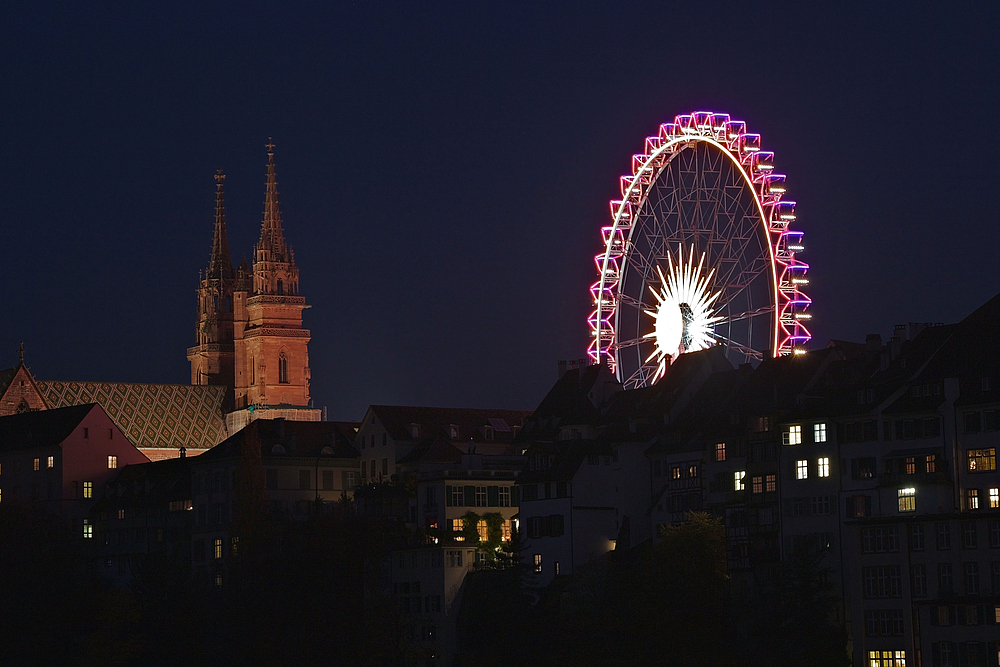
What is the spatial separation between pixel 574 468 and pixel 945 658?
26308 millimetres

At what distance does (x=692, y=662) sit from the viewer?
9525 cm

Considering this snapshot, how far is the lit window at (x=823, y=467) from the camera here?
331 feet

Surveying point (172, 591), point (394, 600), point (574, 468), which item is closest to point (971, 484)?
point (574, 468)

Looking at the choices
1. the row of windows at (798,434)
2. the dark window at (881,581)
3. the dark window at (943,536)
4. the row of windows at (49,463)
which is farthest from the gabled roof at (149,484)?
the dark window at (943,536)

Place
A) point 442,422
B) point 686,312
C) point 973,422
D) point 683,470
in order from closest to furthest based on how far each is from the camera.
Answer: point 973,422 → point 683,470 → point 686,312 → point 442,422

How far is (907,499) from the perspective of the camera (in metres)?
96.3

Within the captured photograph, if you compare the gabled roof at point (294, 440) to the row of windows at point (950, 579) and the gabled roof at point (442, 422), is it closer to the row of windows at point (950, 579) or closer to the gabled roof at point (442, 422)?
the gabled roof at point (442, 422)

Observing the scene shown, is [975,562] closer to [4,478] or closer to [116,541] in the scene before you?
[116,541]

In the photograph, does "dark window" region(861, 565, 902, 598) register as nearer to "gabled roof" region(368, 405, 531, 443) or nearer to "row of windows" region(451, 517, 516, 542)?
"row of windows" region(451, 517, 516, 542)

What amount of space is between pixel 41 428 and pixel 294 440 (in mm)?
31121

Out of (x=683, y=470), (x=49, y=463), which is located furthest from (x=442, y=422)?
(x=49, y=463)

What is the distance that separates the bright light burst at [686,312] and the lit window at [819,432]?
2027cm

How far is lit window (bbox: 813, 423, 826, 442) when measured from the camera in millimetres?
101375

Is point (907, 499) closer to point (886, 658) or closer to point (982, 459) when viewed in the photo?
point (982, 459)
